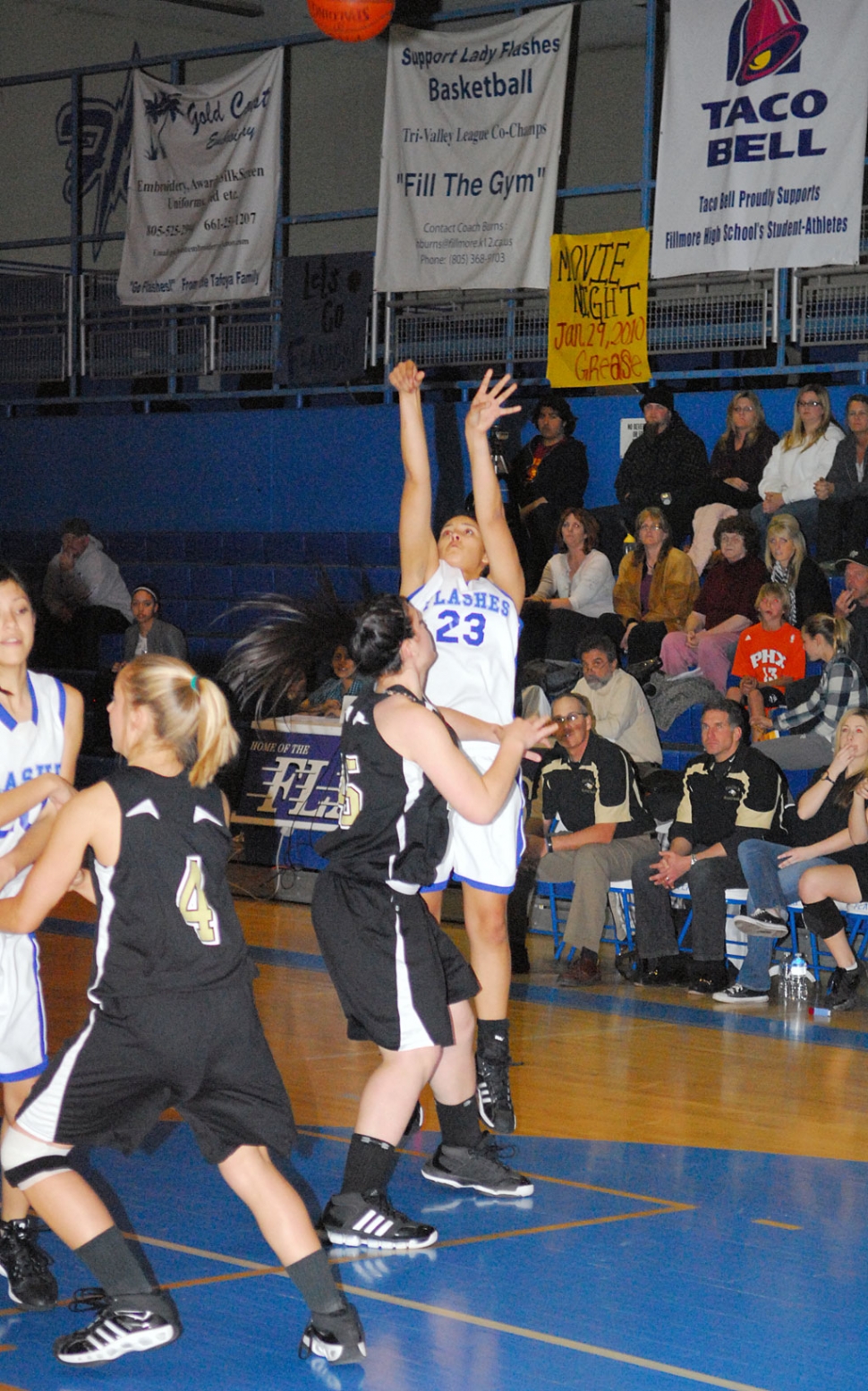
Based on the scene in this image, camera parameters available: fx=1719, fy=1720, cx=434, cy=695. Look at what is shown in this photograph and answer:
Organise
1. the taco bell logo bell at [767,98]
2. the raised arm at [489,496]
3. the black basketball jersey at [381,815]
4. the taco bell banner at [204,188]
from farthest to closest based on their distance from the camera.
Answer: the taco bell banner at [204,188], the taco bell logo bell at [767,98], the raised arm at [489,496], the black basketball jersey at [381,815]

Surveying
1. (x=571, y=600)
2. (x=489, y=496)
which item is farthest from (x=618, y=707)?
(x=489, y=496)

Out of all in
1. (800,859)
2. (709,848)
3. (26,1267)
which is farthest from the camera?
(709,848)

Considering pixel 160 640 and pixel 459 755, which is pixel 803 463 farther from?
pixel 459 755

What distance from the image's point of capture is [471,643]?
18.0 feet

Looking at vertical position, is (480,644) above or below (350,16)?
below

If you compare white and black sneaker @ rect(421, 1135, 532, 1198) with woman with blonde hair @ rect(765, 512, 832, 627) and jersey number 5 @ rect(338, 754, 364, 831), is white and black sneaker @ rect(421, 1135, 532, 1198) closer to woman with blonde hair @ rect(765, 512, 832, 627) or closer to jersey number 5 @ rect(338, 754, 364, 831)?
jersey number 5 @ rect(338, 754, 364, 831)

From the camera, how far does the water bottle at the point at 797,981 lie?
828cm

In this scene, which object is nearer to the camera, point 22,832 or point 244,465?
point 22,832

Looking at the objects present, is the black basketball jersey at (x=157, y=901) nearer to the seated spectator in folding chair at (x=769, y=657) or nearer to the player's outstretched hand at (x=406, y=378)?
the player's outstretched hand at (x=406, y=378)

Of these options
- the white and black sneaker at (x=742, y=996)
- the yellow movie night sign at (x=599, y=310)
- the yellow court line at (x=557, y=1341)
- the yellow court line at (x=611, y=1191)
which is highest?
the yellow movie night sign at (x=599, y=310)

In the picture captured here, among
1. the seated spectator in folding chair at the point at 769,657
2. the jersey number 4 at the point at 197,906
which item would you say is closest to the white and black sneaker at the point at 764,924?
the seated spectator in folding chair at the point at 769,657

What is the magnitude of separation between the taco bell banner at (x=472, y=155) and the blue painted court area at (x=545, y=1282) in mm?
8733

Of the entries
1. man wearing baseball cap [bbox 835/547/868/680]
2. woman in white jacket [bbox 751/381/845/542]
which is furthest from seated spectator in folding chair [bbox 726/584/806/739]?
woman in white jacket [bbox 751/381/845/542]

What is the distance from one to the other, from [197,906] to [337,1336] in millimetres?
930
